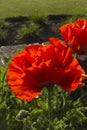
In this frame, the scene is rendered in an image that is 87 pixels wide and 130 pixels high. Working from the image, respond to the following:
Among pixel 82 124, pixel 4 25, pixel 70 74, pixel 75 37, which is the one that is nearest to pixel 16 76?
pixel 70 74

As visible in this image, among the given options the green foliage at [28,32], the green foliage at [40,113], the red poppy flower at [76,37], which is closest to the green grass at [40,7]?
the green foliage at [28,32]

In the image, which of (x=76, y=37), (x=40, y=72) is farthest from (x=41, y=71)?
(x=76, y=37)

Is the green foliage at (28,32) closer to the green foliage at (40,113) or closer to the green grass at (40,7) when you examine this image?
the green grass at (40,7)

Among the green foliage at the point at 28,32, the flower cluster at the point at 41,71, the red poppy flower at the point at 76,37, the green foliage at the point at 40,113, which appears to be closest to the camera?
the flower cluster at the point at 41,71

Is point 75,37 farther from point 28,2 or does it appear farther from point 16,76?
point 28,2

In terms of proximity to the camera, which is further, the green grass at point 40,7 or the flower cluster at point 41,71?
the green grass at point 40,7

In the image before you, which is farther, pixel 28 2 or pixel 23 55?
pixel 28 2

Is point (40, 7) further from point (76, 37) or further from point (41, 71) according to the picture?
point (41, 71)
